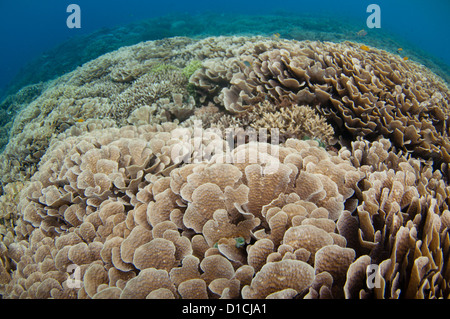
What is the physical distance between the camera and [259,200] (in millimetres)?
1967

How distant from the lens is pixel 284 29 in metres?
19.7

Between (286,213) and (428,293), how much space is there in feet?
2.98

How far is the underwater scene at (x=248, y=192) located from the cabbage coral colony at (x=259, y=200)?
0.01 meters

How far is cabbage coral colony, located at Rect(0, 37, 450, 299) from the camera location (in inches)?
56.9

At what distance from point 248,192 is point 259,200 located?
173 mm

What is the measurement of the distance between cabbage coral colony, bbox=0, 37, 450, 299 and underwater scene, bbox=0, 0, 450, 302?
1 cm

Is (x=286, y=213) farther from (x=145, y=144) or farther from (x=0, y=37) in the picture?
(x=0, y=37)

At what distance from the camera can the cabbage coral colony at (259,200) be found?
1.45m
